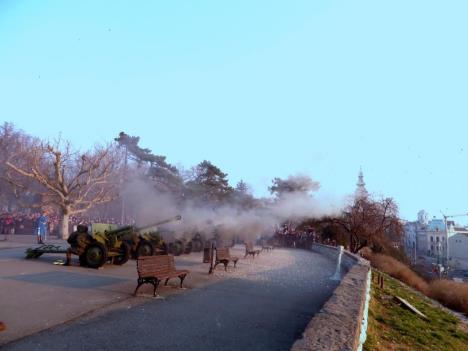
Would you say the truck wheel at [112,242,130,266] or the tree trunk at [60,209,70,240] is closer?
the truck wheel at [112,242,130,266]

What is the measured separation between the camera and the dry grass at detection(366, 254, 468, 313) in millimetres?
18013

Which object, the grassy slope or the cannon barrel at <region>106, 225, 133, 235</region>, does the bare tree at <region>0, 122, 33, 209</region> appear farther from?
the grassy slope

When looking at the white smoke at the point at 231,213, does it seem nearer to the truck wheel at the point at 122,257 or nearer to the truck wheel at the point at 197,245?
the truck wheel at the point at 197,245

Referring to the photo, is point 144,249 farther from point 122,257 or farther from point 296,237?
point 296,237

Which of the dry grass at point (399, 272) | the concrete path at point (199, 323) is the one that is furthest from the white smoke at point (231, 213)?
the concrete path at point (199, 323)

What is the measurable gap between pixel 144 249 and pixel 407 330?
31.2ft

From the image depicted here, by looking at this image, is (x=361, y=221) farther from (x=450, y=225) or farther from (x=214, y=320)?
(x=450, y=225)

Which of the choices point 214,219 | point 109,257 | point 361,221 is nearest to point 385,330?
point 109,257

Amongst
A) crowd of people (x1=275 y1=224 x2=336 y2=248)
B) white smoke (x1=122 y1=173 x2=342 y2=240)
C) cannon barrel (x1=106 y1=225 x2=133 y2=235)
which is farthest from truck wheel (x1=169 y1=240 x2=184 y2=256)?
crowd of people (x1=275 y1=224 x2=336 y2=248)

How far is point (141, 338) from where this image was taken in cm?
529

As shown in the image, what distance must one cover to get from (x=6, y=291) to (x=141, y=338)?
4100 millimetres

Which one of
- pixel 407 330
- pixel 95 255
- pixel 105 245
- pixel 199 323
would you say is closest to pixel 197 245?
pixel 105 245

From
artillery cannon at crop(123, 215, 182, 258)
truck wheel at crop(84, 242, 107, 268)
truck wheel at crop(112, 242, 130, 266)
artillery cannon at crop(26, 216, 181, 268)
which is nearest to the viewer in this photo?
truck wheel at crop(84, 242, 107, 268)

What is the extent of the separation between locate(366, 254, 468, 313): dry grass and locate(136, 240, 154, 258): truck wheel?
12627 millimetres
